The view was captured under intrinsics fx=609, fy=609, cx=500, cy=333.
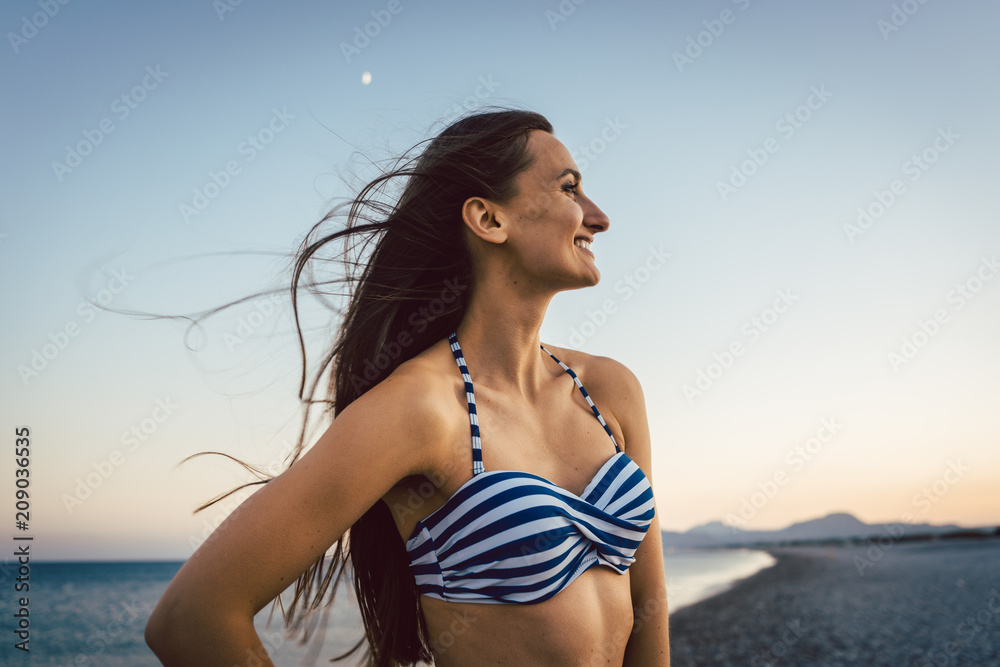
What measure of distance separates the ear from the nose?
32 cm

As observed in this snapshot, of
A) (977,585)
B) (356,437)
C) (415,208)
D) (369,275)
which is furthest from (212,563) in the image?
(977,585)

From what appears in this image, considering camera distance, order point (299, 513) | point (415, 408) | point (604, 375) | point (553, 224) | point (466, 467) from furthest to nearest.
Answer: point (604, 375)
point (553, 224)
point (466, 467)
point (415, 408)
point (299, 513)

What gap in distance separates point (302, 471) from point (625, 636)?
4.14ft

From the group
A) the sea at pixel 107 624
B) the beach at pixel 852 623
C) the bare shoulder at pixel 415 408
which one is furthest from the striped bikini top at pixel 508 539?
the beach at pixel 852 623

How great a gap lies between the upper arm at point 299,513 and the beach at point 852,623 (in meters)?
11.3

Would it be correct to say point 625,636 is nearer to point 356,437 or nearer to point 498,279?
point 356,437

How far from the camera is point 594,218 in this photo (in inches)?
93.4

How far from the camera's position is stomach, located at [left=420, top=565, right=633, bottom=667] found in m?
1.83

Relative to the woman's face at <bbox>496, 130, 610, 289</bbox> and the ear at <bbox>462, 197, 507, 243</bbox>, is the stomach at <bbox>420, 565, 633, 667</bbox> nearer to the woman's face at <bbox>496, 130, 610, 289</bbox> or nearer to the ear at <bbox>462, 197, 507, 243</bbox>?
the woman's face at <bbox>496, 130, 610, 289</bbox>

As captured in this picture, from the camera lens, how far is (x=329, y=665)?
1341 centimetres

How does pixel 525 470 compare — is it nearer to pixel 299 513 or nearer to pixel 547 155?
pixel 299 513

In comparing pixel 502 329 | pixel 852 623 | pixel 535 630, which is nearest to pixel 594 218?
pixel 502 329

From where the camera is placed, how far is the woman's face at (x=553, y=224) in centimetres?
226

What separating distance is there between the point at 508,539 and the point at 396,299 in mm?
1035
